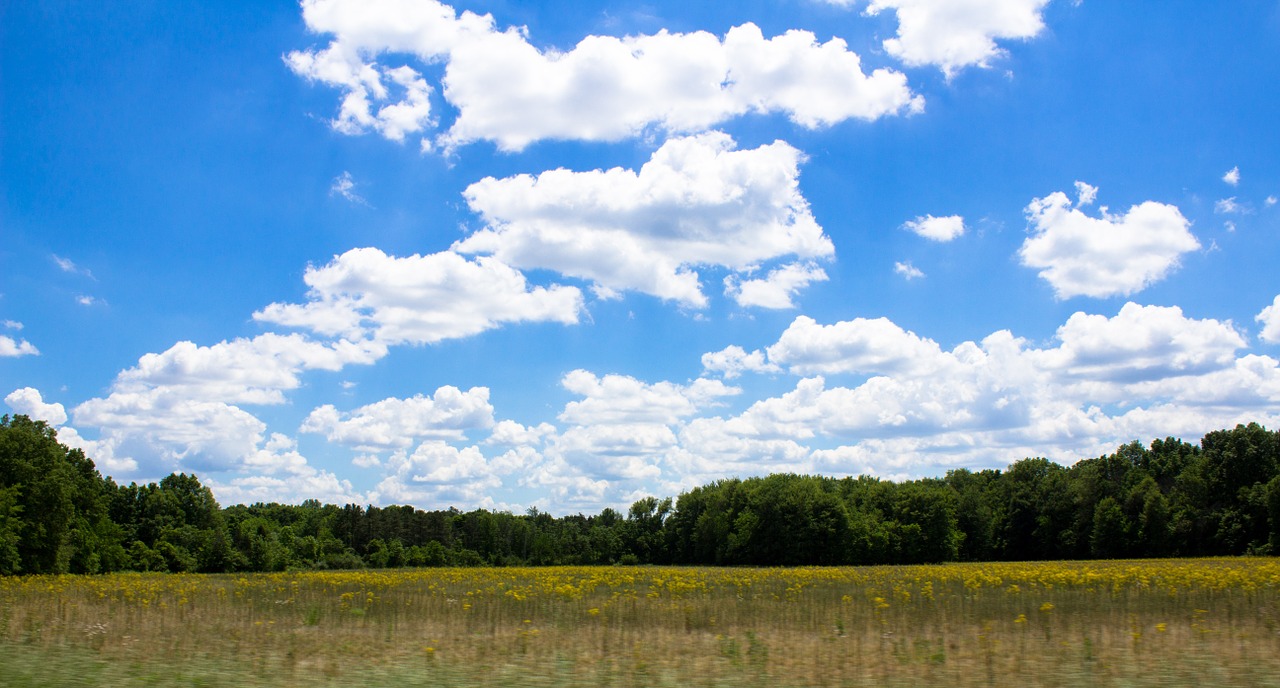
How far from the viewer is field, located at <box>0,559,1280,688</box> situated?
1277 cm

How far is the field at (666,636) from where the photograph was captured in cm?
1277

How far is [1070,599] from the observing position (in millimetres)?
23000

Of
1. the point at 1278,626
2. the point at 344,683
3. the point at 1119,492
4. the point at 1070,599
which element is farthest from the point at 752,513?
the point at 344,683

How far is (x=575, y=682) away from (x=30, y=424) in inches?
3046

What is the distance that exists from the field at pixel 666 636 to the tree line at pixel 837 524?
50555 millimetres

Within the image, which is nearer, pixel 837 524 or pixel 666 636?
pixel 666 636

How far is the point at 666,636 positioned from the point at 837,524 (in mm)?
77487

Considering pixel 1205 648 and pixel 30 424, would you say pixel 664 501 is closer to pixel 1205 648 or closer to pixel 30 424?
pixel 30 424

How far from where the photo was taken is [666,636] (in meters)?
17.0

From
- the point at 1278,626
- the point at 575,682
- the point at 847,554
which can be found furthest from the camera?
the point at 847,554

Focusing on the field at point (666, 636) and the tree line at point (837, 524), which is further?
the tree line at point (837, 524)

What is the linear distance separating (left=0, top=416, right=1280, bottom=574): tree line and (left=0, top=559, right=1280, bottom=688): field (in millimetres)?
50555

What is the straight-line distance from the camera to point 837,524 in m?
90.8

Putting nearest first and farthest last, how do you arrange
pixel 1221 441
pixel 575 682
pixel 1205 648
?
pixel 575 682 < pixel 1205 648 < pixel 1221 441
